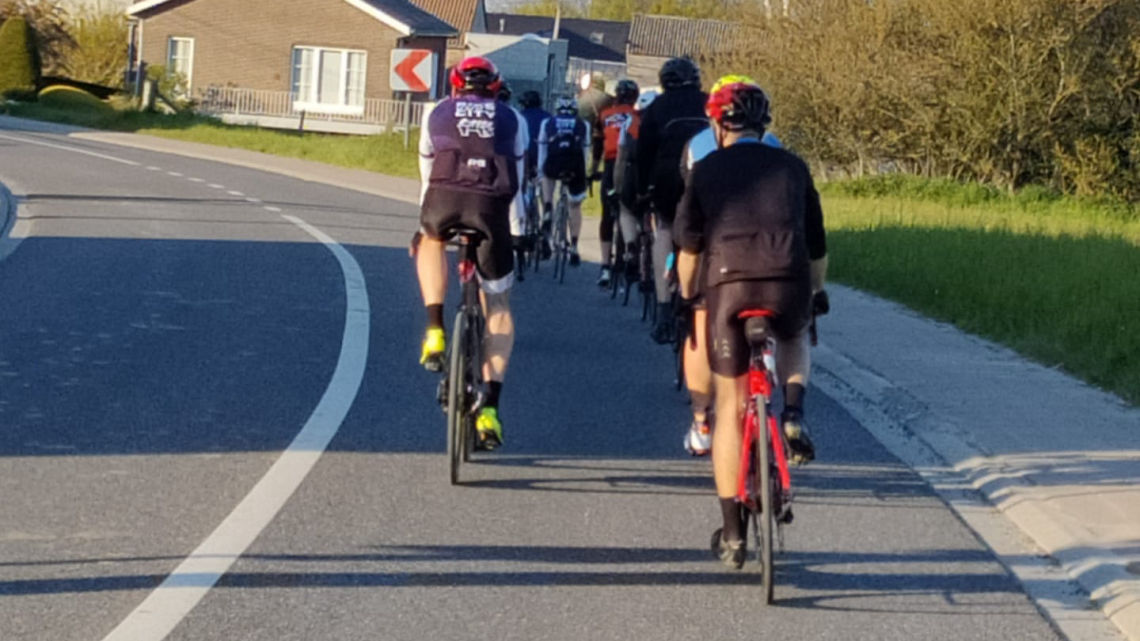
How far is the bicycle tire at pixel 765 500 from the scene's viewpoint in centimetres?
619

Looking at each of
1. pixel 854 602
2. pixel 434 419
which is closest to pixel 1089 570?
pixel 854 602

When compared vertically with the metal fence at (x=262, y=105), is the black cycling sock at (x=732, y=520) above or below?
above

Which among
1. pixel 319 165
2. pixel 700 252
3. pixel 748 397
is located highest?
pixel 700 252

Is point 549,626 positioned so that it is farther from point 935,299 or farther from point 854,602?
point 935,299

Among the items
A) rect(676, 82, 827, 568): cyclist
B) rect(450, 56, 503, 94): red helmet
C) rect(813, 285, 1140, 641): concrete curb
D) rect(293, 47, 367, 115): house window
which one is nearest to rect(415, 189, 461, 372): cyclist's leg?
rect(450, 56, 503, 94): red helmet

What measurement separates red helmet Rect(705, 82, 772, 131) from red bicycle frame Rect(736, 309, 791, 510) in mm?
782

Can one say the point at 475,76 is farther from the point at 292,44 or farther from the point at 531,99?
Answer: the point at 292,44

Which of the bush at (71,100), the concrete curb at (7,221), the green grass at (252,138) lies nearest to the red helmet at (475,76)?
the concrete curb at (7,221)

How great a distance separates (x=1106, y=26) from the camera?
32812 mm

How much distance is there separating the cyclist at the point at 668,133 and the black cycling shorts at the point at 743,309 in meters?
5.00

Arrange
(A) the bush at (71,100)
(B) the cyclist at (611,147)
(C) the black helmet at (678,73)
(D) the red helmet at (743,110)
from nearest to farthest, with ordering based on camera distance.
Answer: (D) the red helmet at (743,110), (C) the black helmet at (678,73), (B) the cyclist at (611,147), (A) the bush at (71,100)

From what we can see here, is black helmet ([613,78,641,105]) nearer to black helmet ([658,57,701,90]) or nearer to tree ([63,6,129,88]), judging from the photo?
black helmet ([658,57,701,90])

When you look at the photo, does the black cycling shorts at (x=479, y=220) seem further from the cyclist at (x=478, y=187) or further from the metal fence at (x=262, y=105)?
the metal fence at (x=262, y=105)

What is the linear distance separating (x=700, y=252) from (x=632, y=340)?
694 cm
